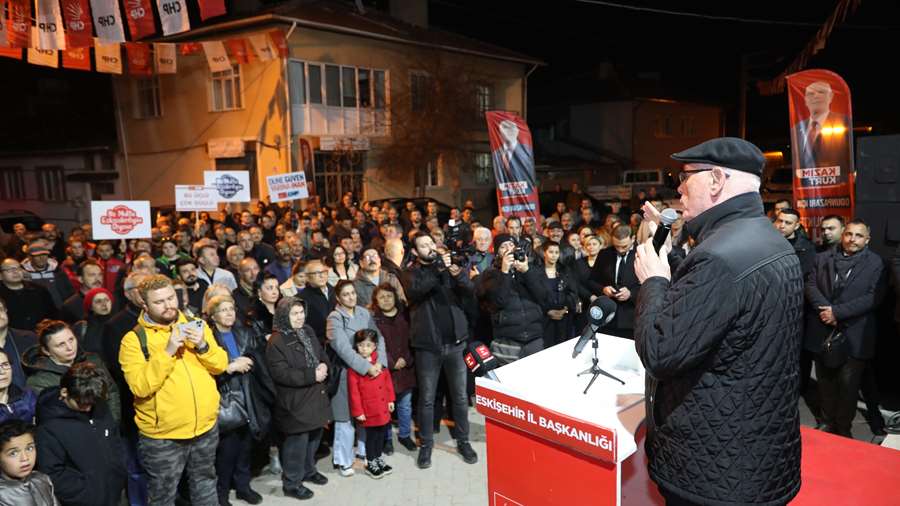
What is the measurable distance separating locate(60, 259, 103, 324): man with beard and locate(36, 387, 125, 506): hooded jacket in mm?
2794

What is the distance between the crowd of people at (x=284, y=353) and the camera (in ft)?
11.9

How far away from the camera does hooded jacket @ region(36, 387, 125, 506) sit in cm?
335

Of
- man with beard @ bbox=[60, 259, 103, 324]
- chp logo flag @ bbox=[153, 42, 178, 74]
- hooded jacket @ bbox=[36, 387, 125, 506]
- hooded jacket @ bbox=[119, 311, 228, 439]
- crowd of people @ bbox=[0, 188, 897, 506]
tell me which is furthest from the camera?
chp logo flag @ bbox=[153, 42, 178, 74]

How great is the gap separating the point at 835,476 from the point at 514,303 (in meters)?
3.23

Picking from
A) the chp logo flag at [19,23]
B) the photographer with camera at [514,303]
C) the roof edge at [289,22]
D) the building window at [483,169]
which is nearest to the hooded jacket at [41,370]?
the photographer with camera at [514,303]

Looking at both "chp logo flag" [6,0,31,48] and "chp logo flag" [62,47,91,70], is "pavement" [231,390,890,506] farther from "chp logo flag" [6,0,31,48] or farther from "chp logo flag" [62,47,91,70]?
"chp logo flag" [62,47,91,70]

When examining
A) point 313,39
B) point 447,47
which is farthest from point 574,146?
point 313,39

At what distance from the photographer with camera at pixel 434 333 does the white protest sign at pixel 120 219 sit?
205 inches

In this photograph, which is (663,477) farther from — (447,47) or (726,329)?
(447,47)

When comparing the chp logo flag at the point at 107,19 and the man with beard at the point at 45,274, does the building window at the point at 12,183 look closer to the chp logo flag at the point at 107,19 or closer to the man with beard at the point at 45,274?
the chp logo flag at the point at 107,19

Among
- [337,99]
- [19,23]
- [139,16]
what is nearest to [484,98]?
[337,99]

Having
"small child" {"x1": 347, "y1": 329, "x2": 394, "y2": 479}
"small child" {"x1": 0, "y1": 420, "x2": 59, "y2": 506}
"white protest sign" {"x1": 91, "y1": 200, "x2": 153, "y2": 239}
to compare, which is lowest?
"small child" {"x1": 347, "y1": 329, "x2": 394, "y2": 479}

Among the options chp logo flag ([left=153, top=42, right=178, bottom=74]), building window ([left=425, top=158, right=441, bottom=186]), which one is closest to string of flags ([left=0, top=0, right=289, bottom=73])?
chp logo flag ([left=153, top=42, right=178, bottom=74])

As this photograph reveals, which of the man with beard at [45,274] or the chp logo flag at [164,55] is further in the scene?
the chp logo flag at [164,55]
